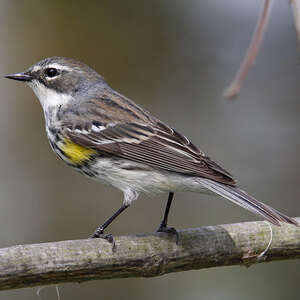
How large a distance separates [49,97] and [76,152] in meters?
0.87

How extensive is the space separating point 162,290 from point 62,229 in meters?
1.68

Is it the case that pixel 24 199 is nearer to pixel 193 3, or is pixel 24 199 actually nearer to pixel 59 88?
pixel 59 88

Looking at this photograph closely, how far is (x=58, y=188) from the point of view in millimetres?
9008

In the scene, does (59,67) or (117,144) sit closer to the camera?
(117,144)

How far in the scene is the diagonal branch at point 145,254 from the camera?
4.02m

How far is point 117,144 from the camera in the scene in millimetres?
5383

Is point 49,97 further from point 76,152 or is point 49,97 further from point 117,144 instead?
point 117,144

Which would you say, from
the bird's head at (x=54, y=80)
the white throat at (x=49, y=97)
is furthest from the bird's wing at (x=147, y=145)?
the bird's head at (x=54, y=80)

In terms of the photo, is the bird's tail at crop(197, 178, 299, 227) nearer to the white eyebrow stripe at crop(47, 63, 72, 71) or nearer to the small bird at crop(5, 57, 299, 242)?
the small bird at crop(5, 57, 299, 242)

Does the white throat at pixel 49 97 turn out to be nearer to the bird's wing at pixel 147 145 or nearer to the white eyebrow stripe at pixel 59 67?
the white eyebrow stripe at pixel 59 67

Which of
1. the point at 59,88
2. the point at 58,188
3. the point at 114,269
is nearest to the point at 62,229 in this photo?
the point at 58,188

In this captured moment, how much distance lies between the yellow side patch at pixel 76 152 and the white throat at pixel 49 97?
0.63 m

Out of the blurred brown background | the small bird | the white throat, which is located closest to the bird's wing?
the small bird

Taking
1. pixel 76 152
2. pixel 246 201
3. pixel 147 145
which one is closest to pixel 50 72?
pixel 76 152
